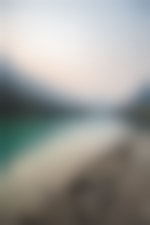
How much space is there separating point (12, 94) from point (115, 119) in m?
0.33

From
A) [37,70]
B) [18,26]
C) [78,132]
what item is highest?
[18,26]

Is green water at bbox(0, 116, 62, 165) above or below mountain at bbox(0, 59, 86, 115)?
below

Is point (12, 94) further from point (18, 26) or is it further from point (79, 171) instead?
point (79, 171)

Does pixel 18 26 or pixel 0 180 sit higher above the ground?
pixel 18 26

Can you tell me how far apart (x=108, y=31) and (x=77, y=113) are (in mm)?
275

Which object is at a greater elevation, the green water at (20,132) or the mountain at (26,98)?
the mountain at (26,98)

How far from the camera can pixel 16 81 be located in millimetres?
786

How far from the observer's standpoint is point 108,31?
79 cm

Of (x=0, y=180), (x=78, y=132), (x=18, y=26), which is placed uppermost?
(x=18, y=26)

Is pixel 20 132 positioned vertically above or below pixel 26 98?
below

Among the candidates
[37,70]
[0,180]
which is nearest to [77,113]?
[37,70]

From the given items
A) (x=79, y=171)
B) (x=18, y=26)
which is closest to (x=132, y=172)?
(x=79, y=171)

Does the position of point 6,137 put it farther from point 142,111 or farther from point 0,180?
point 142,111

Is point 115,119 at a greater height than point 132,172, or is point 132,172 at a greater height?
point 115,119
